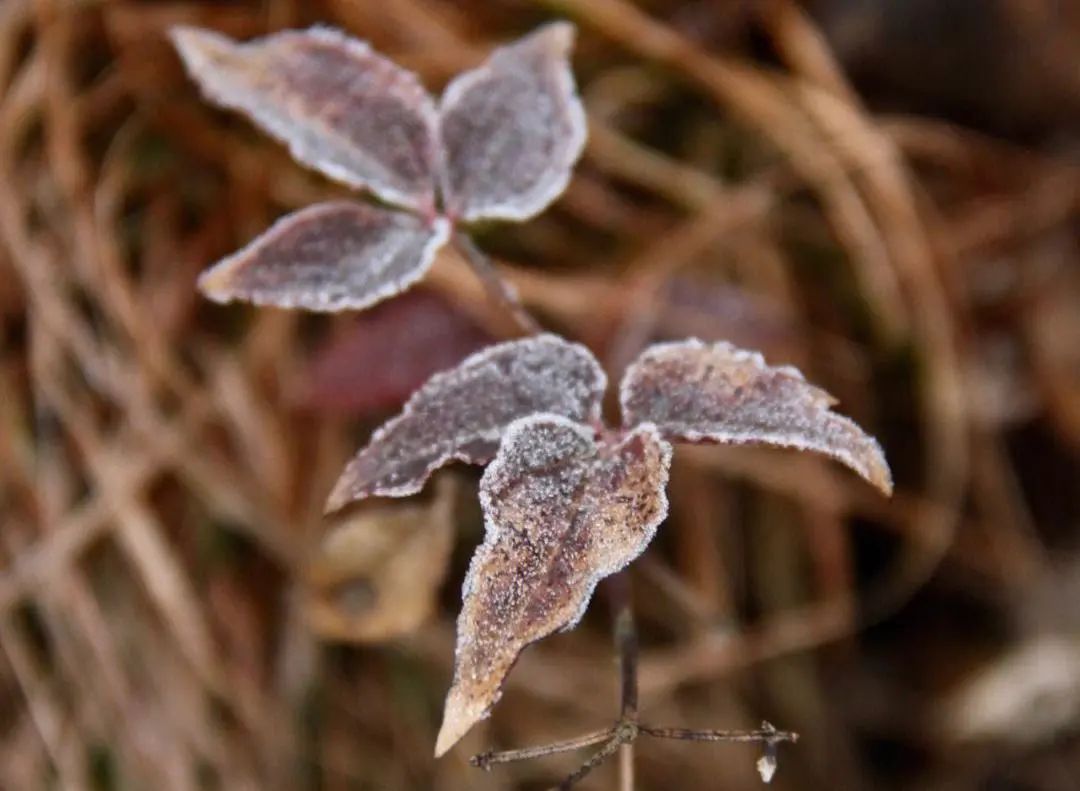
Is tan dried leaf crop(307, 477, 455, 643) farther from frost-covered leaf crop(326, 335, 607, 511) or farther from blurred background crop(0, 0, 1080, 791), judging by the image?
frost-covered leaf crop(326, 335, 607, 511)

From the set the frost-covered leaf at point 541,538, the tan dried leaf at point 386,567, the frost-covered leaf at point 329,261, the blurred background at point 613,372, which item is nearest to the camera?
the frost-covered leaf at point 541,538

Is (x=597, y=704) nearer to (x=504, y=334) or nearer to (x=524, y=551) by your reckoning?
(x=504, y=334)

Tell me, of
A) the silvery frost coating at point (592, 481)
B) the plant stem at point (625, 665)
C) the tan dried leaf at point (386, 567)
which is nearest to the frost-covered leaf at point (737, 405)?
the silvery frost coating at point (592, 481)

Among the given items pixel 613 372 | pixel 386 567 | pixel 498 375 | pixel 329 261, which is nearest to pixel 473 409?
pixel 498 375

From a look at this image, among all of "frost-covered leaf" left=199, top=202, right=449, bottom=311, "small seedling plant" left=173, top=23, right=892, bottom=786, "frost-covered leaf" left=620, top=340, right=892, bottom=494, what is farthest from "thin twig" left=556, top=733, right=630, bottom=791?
"frost-covered leaf" left=199, top=202, right=449, bottom=311

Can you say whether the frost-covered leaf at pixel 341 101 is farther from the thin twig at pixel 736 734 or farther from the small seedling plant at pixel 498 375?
the thin twig at pixel 736 734

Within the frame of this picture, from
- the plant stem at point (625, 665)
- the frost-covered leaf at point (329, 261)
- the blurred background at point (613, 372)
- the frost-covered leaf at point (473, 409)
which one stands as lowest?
the blurred background at point (613, 372)
